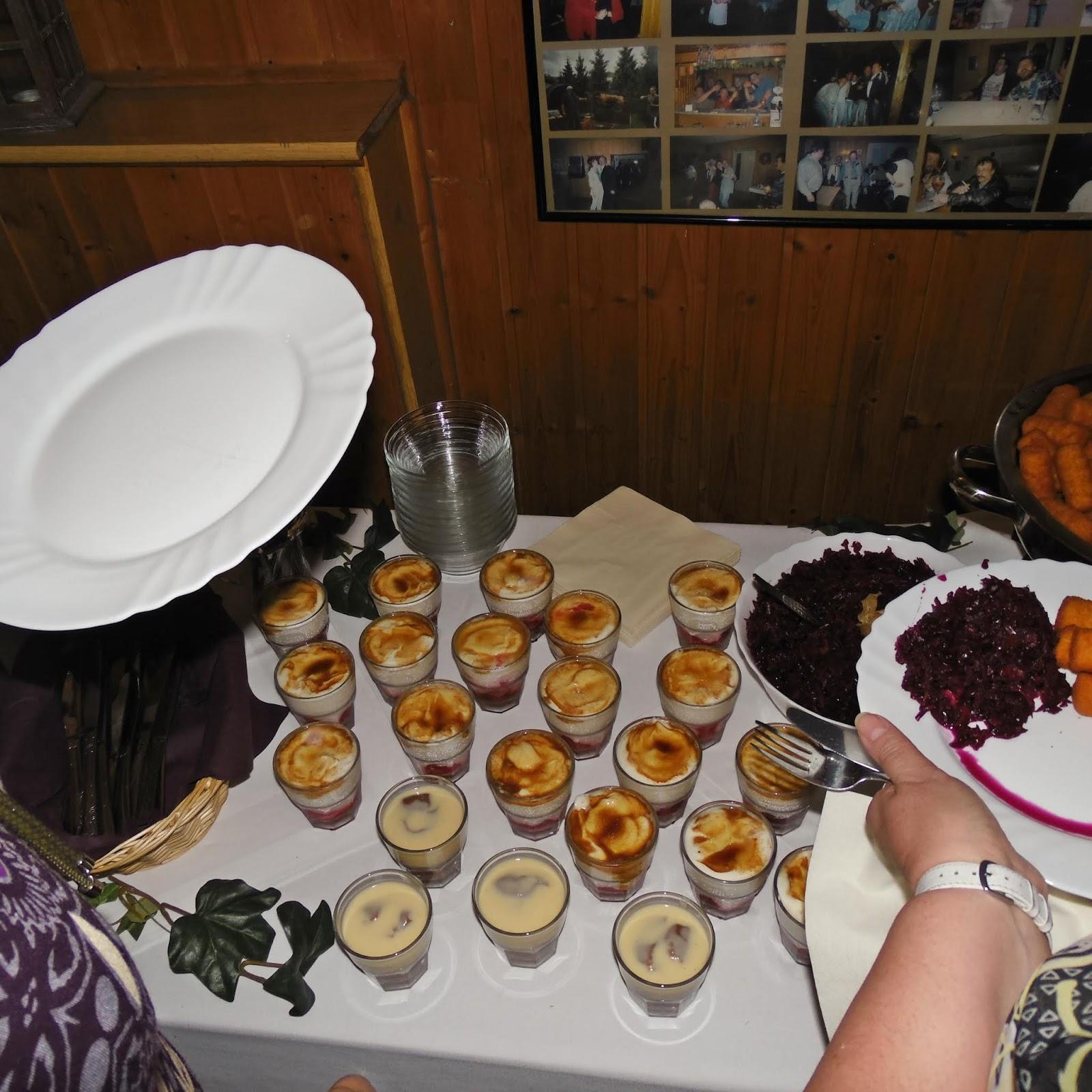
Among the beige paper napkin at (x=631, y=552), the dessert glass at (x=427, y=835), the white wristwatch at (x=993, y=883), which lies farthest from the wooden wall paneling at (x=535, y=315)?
the white wristwatch at (x=993, y=883)

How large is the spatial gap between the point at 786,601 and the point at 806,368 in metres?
1.50

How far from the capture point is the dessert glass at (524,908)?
54.4 inches

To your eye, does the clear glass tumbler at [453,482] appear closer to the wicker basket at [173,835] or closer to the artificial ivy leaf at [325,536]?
the artificial ivy leaf at [325,536]

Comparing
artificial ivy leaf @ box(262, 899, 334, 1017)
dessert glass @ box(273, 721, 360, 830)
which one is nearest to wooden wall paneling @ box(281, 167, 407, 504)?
dessert glass @ box(273, 721, 360, 830)

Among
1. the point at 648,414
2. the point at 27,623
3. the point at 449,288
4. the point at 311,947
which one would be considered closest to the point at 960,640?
the point at 311,947

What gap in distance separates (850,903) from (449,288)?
7.63 ft

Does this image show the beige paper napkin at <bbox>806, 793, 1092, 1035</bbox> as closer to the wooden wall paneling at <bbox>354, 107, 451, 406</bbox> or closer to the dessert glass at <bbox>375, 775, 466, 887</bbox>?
the dessert glass at <bbox>375, 775, 466, 887</bbox>

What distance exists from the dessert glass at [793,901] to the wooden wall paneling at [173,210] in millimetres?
2225

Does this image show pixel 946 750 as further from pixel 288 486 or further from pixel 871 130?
pixel 871 130

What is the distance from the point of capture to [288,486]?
142cm

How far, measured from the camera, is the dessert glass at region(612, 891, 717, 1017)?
131 centimetres

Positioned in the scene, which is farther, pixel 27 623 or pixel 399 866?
pixel 399 866

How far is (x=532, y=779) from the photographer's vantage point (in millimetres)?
1559

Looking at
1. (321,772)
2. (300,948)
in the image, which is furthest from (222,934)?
(321,772)
